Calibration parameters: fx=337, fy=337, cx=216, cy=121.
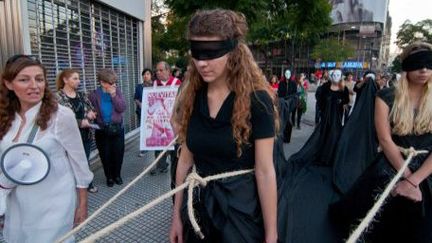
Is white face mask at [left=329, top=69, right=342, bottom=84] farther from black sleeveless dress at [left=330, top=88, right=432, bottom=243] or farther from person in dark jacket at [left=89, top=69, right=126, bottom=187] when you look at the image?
black sleeveless dress at [left=330, top=88, right=432, bottom=243]

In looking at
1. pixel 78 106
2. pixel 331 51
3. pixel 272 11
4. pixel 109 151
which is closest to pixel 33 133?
pixel 78 106

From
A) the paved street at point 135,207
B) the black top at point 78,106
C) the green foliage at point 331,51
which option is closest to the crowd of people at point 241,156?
the paved street at point 135,207

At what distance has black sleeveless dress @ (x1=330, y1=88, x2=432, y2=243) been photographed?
202cm

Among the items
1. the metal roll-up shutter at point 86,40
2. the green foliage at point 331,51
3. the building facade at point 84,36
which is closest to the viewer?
the building facade at point 84,36

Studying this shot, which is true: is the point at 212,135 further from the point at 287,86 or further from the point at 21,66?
the point at 287,86

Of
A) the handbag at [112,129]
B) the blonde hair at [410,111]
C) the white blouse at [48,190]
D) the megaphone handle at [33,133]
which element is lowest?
the handbag at [112,129]

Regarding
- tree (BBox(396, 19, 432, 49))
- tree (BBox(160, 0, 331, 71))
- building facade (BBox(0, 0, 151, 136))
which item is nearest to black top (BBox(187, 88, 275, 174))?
building facade (BBox(0, 0, 151, 136))

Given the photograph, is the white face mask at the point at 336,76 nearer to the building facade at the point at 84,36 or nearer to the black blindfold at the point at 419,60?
the black blindfold at the point at 419,60

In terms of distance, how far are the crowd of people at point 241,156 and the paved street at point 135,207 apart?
1.50 meters

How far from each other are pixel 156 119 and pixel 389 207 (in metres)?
3.93

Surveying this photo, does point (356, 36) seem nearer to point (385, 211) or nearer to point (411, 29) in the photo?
point (411, 29)

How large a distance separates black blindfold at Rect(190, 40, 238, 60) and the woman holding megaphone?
101 cm

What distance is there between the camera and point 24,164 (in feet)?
5.98

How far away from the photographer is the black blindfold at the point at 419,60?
7.18ft
